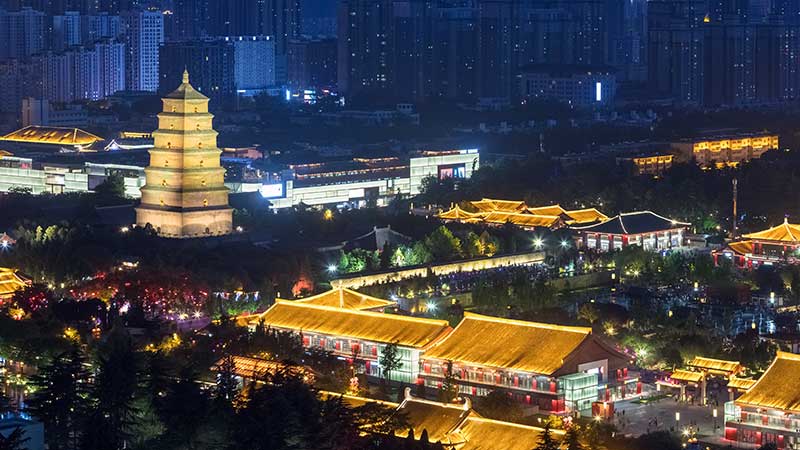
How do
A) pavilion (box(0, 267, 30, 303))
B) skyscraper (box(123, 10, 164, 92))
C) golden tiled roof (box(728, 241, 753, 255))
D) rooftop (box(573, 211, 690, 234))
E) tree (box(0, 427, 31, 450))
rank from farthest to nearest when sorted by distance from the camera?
skyscraper (box(123, 10, 164, 92)) < rooftop (box(573, 211, 690, 234)) < golden tiled roof (box(728, 241, 753, 255)) < pavilion (box(0, 267, 30, 303)) < tree (box(0, 427, 31, 450))

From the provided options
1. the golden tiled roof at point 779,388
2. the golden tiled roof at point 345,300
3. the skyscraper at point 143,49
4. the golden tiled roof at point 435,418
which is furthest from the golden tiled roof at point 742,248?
the skyscraper at point 143,49

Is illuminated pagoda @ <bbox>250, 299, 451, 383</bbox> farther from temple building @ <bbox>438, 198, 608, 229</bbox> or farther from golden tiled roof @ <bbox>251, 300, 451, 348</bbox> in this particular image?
temple building @ <bbox>438, 198, 608, 229</bbox>

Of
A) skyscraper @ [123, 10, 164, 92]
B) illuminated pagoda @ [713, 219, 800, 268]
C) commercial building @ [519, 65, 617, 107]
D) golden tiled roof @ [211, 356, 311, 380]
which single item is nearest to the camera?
golden tiled roof @ [211, 356, 311, 380]

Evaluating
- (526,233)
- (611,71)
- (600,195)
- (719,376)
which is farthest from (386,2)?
(719,376)

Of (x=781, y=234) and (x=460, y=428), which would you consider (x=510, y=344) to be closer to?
(x=460, y=428)

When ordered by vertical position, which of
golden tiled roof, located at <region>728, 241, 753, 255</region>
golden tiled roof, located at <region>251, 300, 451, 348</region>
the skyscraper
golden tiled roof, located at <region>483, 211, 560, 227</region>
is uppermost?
the skyscraper

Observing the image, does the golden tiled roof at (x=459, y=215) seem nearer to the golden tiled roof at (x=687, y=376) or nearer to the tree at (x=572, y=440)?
the golden tiled roof at (x=687, y=376)

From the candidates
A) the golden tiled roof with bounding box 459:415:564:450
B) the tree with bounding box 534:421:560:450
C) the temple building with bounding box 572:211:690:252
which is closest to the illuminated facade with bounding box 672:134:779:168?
the temple building with bounding box 572:211:690:252
